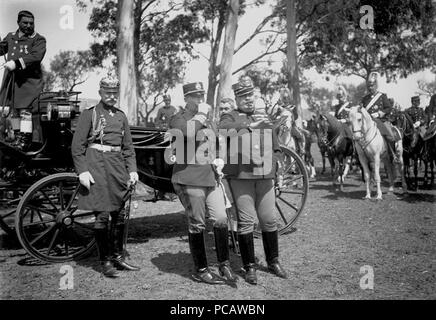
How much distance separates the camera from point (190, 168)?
14.5 feet

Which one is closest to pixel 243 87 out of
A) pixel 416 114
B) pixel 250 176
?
pixel 250 176

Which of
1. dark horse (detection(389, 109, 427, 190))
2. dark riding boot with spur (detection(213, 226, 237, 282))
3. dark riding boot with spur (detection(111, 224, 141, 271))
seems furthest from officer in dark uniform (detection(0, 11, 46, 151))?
dark horse (detection(389, 109, 427, 190))

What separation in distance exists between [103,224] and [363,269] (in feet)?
8.93

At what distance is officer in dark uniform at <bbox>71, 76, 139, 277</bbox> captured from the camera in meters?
4.57

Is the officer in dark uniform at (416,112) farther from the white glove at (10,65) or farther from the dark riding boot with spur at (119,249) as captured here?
the white glove at (10,65)

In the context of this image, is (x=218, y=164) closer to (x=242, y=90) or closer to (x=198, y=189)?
(x=198, y=189)

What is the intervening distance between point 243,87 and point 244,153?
2.19ft

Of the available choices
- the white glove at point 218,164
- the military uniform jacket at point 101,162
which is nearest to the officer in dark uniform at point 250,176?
the white glove at point 218,164

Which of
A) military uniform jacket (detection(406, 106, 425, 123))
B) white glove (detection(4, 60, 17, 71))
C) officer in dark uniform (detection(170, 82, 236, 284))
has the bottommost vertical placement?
officer in dark uniform (detection(170, 82, 236, 284))

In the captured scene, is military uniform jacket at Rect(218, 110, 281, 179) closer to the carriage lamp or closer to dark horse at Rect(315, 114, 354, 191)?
the carriage lamp

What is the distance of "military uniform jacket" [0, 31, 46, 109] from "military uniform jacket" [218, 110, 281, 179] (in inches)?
96.4

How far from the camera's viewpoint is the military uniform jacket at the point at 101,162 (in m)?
4.57

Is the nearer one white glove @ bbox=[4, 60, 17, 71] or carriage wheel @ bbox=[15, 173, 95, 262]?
carriage wheel @ bbox=[15, 173, 95, 262]
